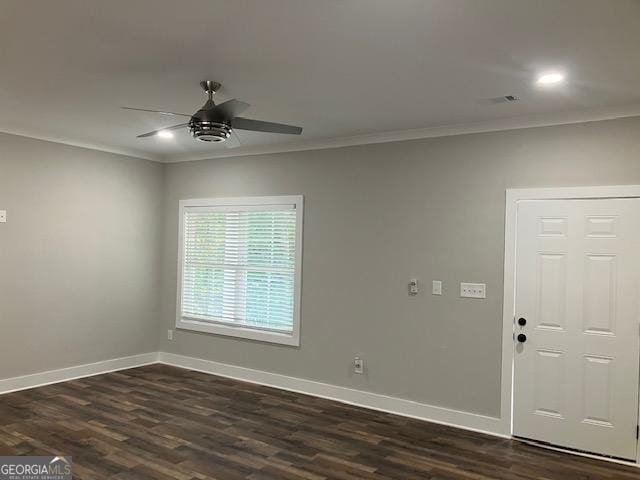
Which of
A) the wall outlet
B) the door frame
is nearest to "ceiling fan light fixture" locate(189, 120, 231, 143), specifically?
the door frame

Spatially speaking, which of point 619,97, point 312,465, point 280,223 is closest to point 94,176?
point 280,223

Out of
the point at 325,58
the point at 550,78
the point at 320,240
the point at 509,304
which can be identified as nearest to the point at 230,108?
the point at 325,58

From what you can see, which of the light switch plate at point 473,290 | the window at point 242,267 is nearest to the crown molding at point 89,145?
the window at point 242,267

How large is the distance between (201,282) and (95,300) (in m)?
1.20

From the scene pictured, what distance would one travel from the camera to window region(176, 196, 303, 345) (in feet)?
17.7

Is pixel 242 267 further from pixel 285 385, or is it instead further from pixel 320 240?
pixel 285 385

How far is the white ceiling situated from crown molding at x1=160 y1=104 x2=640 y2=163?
0.03 meters

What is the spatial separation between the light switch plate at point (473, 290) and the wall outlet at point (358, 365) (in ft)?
3.93

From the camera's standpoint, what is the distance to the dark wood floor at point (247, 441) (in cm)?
338

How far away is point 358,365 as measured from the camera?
4.84 m

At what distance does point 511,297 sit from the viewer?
4113mm

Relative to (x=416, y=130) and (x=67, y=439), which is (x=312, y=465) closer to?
(x=67, y=439)

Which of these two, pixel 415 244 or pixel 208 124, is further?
pixel 415 244

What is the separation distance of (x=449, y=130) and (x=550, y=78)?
1.31 metres
